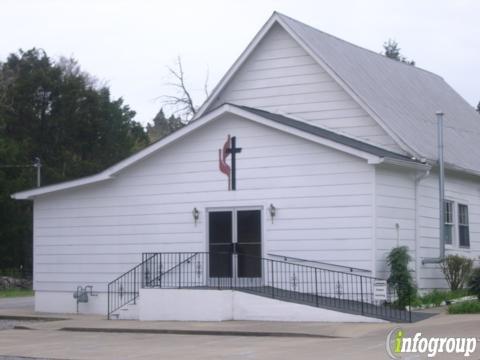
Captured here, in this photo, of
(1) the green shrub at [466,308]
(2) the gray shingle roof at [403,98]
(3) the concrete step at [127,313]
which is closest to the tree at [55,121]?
(2) the gray shingle roof at [403,98]

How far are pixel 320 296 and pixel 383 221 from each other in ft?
7.89

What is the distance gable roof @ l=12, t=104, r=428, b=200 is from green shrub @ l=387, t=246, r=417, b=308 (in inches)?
89.1

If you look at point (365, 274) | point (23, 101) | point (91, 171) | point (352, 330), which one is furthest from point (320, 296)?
point (23, 101)

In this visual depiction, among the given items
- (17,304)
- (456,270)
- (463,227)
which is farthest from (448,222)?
(17,304)

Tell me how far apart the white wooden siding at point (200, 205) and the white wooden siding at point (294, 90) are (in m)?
2.21

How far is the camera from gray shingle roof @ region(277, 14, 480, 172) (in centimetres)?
2545

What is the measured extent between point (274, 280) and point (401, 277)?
3.38 metres

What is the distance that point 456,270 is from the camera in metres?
25.6

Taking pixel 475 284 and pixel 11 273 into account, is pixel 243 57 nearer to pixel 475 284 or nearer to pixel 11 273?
pixel 475 284

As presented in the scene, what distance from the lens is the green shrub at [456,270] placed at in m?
25.5

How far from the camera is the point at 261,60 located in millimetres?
27266

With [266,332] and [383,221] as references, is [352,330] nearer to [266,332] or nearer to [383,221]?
[266,332]

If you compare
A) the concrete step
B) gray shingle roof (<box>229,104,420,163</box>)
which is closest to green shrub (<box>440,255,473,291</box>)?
gray shingle roof (<box>229,104,420,163</box>)

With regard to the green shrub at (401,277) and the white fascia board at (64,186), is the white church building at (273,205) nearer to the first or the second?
the white fascia board at (64,186)
